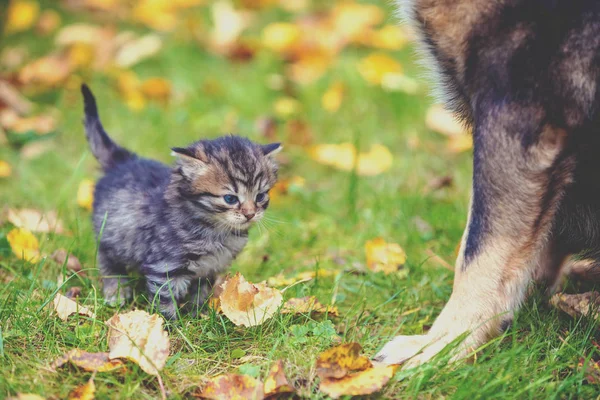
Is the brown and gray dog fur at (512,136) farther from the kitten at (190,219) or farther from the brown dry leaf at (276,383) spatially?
the kitten at (190,219)

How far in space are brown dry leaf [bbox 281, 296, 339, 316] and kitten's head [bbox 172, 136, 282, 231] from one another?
389 mm

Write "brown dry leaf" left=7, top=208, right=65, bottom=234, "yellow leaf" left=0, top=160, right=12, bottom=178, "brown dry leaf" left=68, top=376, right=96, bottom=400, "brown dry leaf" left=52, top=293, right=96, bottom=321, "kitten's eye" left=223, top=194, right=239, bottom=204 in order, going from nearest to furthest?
"brown dry leaf" left=68, top=376, right=96, bottom=400 → "brown dry leaf" left=52, top=293, right=96, bottom=321 → "kitten's eye" left=223, top=194, right=239, bottom=204 → "brown dry leaf" left=7, top=208, right=65, bottom=234 → "yellow leaf" left=0, top=160, right=12, bottom=178

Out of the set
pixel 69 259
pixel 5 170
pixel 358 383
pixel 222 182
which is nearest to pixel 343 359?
pixel 358 383

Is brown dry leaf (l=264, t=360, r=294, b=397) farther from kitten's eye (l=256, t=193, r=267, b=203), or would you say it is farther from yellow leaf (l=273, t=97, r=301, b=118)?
yellow leaf (l=273, t=97, r=301, b=118)

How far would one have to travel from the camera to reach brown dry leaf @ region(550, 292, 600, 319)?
3.00 m

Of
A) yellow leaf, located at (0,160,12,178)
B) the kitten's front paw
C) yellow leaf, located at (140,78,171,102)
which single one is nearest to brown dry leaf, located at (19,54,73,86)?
yellow leaf, located at (140,78,171,102)

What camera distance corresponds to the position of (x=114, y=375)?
8.57ft

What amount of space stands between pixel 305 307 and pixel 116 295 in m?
0.85

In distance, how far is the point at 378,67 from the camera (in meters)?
6.04

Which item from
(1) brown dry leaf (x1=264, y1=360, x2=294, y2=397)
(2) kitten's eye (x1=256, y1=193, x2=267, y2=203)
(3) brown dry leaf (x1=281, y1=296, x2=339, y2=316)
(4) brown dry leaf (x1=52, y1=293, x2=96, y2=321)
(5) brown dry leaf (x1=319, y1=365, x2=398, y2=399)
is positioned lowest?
(4) brown dry leaf (x1=52, y1=293, x2=96, y2=321)

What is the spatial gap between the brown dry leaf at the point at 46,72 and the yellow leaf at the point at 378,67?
2462 millimetres

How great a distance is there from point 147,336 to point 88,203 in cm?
176

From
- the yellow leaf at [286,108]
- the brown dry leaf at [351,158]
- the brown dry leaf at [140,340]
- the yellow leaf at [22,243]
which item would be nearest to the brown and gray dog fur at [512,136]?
the brown dry leaf at [140,340]

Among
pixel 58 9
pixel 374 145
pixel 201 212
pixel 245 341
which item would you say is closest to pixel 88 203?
pixel 201 212
